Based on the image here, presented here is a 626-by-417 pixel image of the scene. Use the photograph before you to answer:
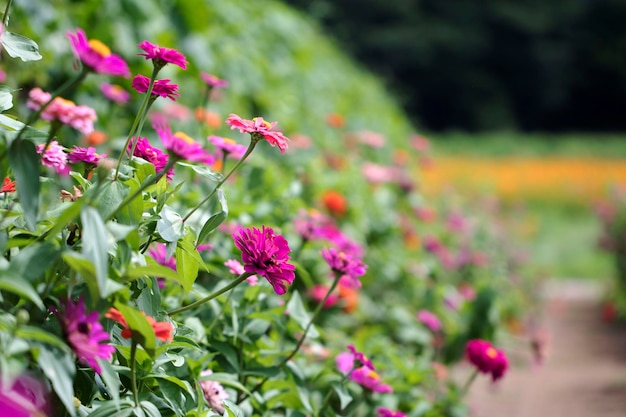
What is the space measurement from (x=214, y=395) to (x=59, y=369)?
0.35 metres

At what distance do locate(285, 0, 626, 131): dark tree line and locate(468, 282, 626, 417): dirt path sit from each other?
13716 millimetres

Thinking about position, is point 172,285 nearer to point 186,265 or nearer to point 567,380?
point 186,265

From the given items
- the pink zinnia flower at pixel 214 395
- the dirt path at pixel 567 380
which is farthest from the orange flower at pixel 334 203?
the pink zinnia flower at pixel 214 395

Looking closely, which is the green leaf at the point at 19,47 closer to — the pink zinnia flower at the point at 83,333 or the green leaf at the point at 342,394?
the pink zinnia flower at the point at 83,333

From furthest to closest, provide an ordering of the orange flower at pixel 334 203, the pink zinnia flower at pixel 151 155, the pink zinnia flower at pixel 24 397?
the orange flower at pixel 334 203, the pink zinnia flower at pixel 151 155, the pink zinnia flower at pixel 24 397

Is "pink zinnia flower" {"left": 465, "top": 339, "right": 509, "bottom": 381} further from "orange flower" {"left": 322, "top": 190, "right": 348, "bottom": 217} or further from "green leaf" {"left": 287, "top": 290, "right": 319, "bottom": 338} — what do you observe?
"orange flower" {"left": 322, "top": 190, "right": 348, "bottom": 217}

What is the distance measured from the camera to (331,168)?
286 cm

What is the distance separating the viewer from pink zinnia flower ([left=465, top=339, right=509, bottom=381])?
1299 mm

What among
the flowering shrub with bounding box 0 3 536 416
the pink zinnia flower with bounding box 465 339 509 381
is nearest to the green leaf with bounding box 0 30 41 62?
the flowering shrub with bounding box 0 3 536 416

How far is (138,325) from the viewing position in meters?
0.66

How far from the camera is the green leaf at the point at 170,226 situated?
720 mm

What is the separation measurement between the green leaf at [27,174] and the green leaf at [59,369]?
0.11 meters

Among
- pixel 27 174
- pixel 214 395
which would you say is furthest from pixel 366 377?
pixel 27 174

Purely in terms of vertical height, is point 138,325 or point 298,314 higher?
point 138,325
